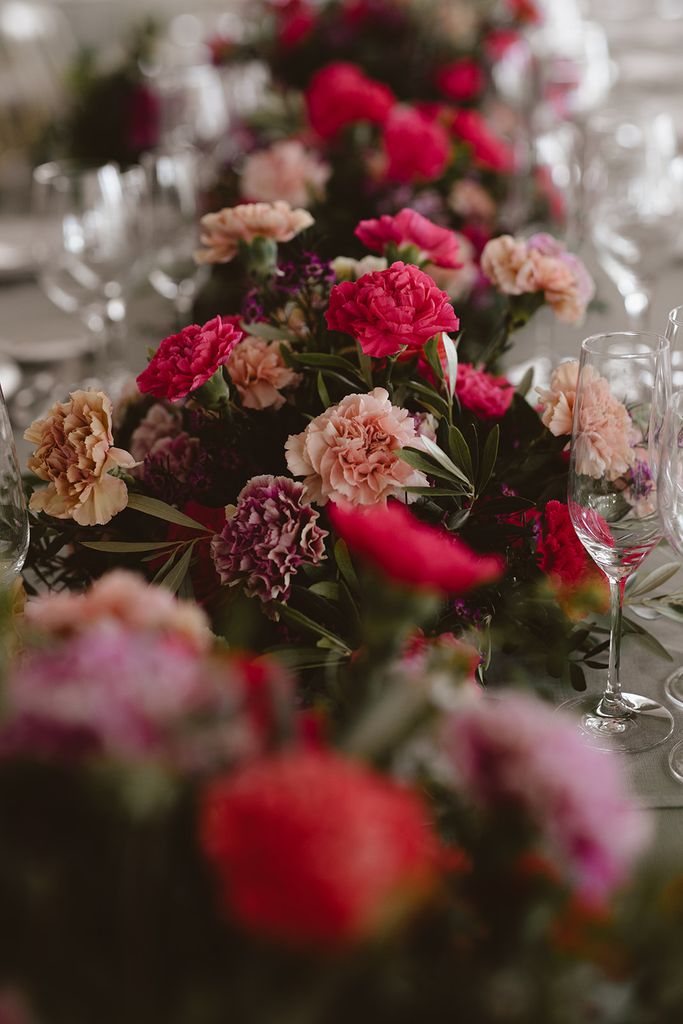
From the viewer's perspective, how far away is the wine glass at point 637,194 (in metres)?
1.55

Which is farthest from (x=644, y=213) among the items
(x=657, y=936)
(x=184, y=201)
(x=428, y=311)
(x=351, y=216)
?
(x=657, y=936)

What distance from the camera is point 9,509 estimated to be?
0.79 meters

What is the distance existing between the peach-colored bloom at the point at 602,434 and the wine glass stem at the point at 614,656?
0.36 ft

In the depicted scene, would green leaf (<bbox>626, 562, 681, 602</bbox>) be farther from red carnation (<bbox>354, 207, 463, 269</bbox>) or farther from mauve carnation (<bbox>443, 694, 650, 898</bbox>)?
mauve carnation (<bbox>443, 694, 650, 898</bbox>)

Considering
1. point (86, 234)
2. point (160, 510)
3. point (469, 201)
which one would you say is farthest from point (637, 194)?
point (160, 510)

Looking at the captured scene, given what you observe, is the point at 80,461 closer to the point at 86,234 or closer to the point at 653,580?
the point at 653,580

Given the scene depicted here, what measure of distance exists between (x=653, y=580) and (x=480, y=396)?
21 cm

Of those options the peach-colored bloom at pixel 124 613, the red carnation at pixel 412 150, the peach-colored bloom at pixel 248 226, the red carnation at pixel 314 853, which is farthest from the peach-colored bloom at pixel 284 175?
the red carnation at pixel 314 853

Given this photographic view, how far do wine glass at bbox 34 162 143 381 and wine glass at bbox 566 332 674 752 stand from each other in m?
0.91

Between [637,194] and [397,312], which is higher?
[397,312]

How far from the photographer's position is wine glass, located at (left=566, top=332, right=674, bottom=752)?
757mm

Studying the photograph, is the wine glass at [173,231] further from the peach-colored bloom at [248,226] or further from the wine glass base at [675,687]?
the wine glass base at [675,687]

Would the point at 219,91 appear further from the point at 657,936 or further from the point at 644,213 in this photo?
the point at 657,936

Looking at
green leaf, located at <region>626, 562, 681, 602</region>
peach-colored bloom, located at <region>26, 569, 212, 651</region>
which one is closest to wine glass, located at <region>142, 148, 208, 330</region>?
green leaf, located at <region>626, 562, 681, 602</region>
